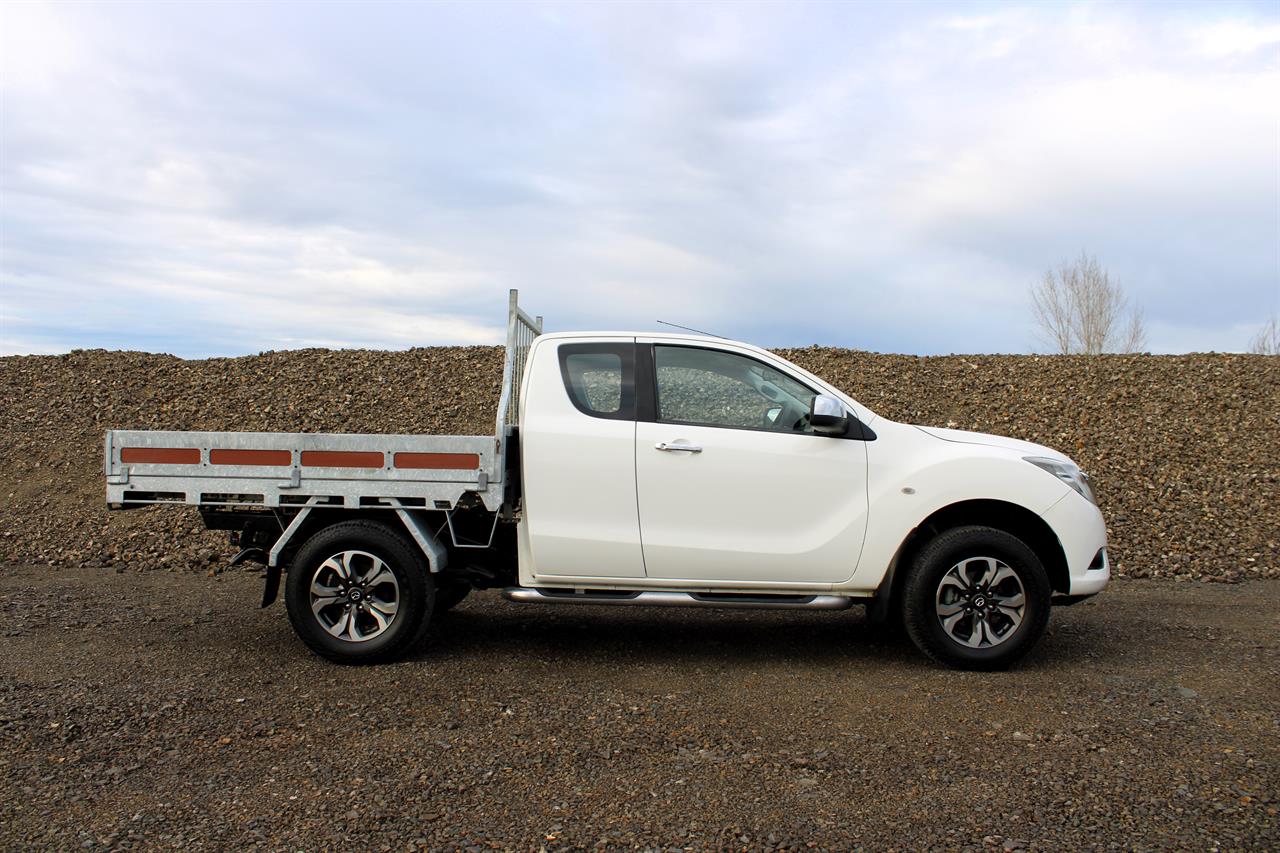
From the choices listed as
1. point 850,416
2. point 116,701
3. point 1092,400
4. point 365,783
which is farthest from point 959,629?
point 1092,400

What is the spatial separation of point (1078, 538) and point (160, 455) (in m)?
5.55

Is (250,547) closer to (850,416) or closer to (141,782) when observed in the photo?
(141,782)

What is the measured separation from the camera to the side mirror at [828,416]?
5.76 meters

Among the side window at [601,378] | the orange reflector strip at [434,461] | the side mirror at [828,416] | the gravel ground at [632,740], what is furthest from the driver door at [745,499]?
the orange reflector strip at [434,461]

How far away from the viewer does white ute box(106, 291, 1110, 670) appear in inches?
232

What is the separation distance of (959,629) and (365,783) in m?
3.53

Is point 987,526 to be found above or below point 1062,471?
below

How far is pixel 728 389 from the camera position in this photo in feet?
19.1

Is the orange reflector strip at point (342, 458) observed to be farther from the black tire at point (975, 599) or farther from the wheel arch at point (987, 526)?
the black tire at point (975, 599)

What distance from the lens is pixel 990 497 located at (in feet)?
19.5

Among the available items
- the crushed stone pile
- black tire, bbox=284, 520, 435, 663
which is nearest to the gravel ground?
black tire, bbox=284, 520, 435, 663

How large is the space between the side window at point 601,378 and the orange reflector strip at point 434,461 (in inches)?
29.9

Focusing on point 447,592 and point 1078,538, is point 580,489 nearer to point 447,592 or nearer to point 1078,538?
point 447,592

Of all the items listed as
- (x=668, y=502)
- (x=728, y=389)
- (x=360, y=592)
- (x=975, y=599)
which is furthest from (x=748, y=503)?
(x=360, y=592)
